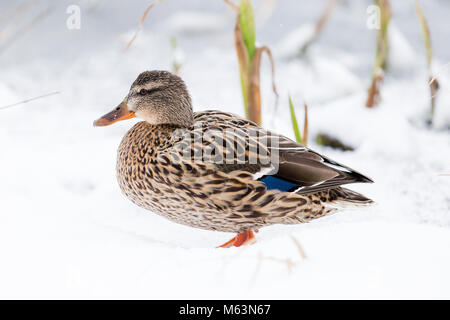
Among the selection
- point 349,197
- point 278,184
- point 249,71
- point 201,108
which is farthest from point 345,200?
point 201,108

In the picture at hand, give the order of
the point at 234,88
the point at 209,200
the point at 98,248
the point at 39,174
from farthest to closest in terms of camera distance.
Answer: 1. the point at 234,88
2. the point at 39,174
3. the point at 209,200
4. the point at 98,248

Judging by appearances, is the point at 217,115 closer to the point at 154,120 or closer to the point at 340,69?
the point at 154,120

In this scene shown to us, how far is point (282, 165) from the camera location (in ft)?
8.93

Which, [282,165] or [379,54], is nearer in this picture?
[282,165]

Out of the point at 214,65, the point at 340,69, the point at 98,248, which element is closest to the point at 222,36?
the point at 214,65

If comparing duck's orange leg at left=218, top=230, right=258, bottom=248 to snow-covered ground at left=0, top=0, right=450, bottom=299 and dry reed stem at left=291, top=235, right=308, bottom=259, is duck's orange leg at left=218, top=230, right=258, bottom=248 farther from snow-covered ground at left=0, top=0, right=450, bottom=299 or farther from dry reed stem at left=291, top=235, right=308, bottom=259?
dry reed stem at left=291, top=235, right=308, bottom=259

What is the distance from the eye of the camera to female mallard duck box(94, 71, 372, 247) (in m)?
2.66

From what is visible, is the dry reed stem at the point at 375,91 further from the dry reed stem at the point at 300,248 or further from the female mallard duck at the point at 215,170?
the dry reed stem at the point at 300,248

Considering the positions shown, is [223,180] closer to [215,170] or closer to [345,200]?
[215,170]

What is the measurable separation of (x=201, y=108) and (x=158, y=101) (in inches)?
49.4

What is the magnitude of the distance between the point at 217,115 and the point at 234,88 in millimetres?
1424

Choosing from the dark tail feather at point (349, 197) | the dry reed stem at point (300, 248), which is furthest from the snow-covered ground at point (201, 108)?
the dark tail feather at point (349, 197)

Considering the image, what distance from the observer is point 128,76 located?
14.8 feet

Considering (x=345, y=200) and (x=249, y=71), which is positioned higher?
(x=249, y=71)
